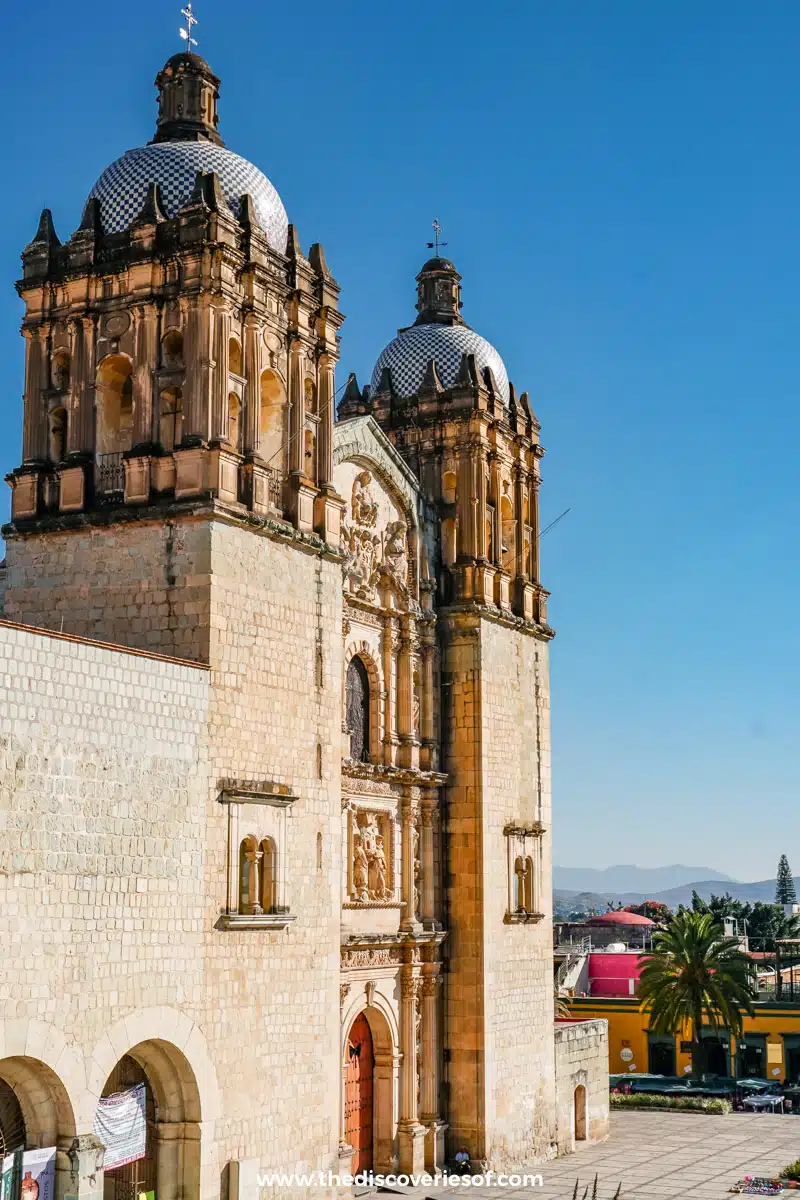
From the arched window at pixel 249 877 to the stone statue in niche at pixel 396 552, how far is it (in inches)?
310

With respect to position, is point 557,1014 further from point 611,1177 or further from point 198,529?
point 198,529

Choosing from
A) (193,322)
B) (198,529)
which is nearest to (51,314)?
(193,322)

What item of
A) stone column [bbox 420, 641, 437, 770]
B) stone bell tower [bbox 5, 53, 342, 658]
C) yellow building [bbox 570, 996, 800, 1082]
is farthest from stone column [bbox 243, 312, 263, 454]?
yellow building [bbox 570, 996, 800, 1082]

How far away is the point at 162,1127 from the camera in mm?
16953

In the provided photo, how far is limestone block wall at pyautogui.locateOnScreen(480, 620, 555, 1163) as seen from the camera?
25953 millimetres

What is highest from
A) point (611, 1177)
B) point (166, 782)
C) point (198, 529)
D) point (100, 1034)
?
point (198, 529)

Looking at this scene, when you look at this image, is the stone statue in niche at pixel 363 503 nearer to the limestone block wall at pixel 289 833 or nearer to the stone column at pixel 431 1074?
the limestone block wall at pixel 289 833

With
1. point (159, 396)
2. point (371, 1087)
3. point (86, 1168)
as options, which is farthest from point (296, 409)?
point (371, 1087)

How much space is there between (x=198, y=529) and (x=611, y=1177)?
46.3 ft

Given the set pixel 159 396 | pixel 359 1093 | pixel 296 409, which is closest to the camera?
pixel 159 396

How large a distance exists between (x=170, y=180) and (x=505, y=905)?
542 inches

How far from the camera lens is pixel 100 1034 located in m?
15.5

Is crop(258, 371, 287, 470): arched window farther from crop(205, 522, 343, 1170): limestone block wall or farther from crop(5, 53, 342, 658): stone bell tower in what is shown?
crop(205, 522, 343, 1170): limestone block wall

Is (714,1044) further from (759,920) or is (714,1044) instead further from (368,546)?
(759,920)
